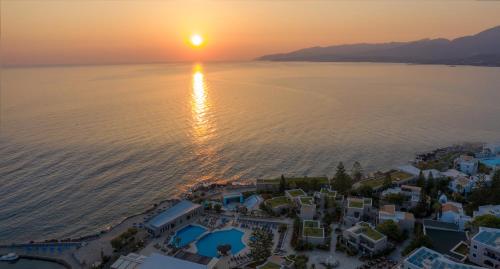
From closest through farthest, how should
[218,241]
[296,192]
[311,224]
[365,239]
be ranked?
[365,239] → [218,241] → [311,224] → [296,192]

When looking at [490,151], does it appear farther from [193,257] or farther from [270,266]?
[193,257]

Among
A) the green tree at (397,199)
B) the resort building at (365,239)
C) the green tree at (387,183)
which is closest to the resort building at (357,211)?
the resort building at (365,239)

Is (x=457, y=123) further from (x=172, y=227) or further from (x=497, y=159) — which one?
(x=172, y=227)

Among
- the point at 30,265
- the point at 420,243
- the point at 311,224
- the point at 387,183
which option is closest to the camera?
Result: the point at 420,243

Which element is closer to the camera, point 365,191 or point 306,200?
point 306,200

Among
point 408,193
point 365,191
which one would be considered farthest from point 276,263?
point 408,193

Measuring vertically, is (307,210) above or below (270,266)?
above
